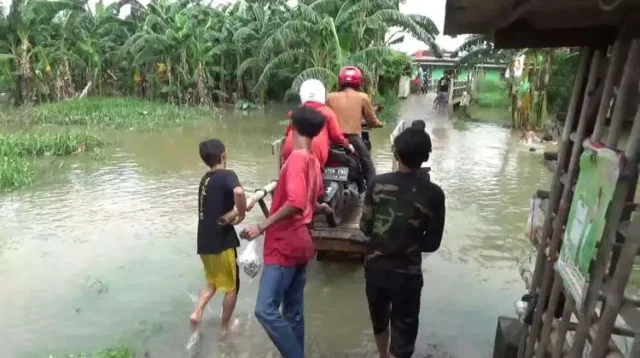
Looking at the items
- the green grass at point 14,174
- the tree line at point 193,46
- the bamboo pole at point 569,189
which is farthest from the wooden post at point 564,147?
the tree line at point 193,46

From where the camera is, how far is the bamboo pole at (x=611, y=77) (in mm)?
2592

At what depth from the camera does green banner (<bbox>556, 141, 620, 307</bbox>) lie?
7.41ft

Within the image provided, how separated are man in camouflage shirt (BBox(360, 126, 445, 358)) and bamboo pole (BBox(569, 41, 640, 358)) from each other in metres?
1.00

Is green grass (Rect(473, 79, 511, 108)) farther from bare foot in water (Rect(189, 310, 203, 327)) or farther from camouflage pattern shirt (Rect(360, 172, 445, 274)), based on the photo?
camouflage pattern shirt (Rect(360, 172, 445, 274))

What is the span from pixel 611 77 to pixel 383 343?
6.53 ft

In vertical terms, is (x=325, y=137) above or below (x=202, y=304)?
above

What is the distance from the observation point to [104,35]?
87.1ft

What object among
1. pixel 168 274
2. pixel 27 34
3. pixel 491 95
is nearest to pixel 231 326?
pixel 168 274

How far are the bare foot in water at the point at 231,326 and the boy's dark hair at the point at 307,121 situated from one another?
183cm

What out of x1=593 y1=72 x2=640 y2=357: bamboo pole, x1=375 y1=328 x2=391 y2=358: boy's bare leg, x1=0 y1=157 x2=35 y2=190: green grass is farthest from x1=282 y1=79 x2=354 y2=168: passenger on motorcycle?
x1=0 y1=157 x2=35 y2=190: green grass

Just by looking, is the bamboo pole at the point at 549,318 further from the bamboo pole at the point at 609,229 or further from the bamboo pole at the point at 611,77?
the bamboo pole at the point at 611,77

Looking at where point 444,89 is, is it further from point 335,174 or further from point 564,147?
point 564,147

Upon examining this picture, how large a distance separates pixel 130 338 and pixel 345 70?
3363 mm

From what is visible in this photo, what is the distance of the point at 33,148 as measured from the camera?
39.5ft
